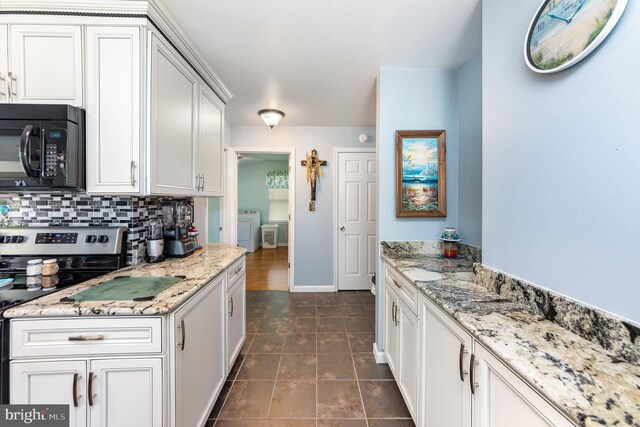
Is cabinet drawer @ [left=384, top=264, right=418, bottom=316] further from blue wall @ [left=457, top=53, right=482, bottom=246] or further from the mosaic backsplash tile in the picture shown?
blue wall @ [left=457, top=53, right=482, bottom=246]

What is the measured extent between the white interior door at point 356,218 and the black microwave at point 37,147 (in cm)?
293

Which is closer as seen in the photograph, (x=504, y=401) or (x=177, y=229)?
(x=504, y=401)

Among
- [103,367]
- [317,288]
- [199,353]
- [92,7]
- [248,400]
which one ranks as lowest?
[248,400]

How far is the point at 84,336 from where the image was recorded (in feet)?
3.23

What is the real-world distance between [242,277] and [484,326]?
1785 mm

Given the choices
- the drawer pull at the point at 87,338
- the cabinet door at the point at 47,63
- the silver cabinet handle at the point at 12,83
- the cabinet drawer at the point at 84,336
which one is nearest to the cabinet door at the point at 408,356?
the cabinet drawer at the point at 84,336

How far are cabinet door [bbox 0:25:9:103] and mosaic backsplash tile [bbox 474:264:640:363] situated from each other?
8.88 ft

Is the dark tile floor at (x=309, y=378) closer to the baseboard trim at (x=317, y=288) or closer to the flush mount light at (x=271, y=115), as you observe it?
the baseboard trim at (x=317, y=288)

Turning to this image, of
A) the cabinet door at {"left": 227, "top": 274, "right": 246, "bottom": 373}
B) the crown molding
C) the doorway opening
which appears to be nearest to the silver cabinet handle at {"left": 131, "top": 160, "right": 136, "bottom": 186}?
the crown molding

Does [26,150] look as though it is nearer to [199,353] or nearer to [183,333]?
[183,333]

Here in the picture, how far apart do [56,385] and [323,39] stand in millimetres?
2262

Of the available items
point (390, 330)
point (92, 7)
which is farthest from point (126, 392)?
point (92, 7)

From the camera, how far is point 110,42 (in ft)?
4.53

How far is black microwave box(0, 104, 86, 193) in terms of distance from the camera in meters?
1.24
